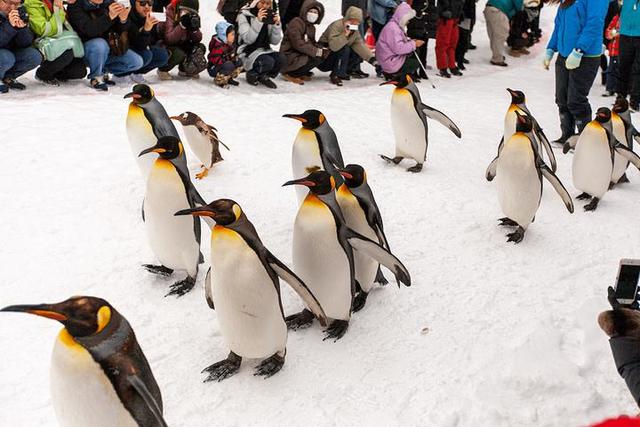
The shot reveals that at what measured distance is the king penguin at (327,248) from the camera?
7.63ft

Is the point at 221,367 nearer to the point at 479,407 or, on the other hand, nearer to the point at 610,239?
the point at 479,407

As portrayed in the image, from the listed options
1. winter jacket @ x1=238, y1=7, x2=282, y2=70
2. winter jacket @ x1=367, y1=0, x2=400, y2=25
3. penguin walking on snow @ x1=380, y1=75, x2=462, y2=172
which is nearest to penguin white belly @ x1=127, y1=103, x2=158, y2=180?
penguin walking on snow @ x1=380, y1=75, x2=462, y2=172

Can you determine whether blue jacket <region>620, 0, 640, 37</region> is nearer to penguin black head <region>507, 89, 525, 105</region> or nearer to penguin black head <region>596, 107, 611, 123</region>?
penguin black head <region>507, 89, 525, 105</region>

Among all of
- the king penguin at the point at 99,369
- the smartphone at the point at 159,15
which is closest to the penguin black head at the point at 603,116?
the king penguin at the point at 99,369

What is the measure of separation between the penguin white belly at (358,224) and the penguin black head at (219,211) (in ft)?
2.22

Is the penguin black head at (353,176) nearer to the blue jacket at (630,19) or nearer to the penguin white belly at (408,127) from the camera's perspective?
the penguin white belly at (408,127)

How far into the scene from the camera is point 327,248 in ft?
7.71

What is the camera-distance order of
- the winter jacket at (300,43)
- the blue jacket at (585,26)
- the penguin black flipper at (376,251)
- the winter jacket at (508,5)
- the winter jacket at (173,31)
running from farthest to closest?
the winter jacket at (508,5), the winter jacket at (300,43), the winter jacket at (173,31), the blue jacket at (585,26), the penguin black flipper at (376,251)

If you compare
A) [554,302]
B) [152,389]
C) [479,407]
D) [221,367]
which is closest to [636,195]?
[554,302]

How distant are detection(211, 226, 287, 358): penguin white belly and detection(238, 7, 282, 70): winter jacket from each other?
4.48m

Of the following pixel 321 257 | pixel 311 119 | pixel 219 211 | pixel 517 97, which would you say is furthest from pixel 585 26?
pixel 219 211

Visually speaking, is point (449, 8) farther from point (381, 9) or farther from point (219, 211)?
point (219, 211)

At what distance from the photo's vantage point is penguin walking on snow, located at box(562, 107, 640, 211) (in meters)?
3.83

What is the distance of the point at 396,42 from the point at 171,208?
505 centimetres
